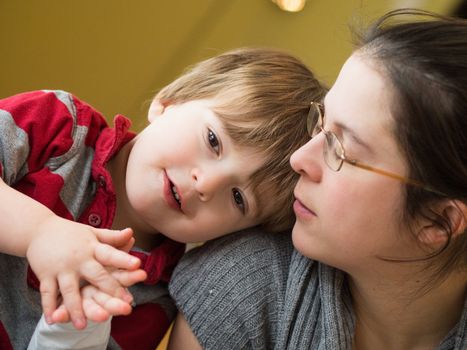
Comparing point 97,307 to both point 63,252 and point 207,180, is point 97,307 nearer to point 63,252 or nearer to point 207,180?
point 63,252

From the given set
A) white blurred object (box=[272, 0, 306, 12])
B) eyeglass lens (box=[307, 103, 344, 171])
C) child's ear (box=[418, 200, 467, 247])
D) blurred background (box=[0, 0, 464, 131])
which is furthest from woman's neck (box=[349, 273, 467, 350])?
white blurred object (box=[272, 0, 306, 12])

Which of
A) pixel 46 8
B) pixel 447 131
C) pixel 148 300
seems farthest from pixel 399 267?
pixel 46 8

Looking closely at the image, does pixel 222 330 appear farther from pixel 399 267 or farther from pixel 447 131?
pixel 447 131

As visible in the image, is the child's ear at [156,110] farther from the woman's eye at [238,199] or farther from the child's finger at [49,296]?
the child's finger at [49,296]

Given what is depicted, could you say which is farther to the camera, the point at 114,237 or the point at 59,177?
the point at 59,177

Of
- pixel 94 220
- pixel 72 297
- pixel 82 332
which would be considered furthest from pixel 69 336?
pixel 94 220

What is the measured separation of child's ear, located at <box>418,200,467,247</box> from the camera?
2.36 feet

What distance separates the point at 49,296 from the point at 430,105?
51cm

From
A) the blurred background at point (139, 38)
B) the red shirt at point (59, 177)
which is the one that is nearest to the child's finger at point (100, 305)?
the red shirt at point (59, 177)

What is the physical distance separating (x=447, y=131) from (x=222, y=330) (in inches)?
18.4

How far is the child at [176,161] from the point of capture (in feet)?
2.93

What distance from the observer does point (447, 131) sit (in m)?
0.68

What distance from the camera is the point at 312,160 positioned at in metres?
0.79

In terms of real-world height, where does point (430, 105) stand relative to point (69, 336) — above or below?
above
